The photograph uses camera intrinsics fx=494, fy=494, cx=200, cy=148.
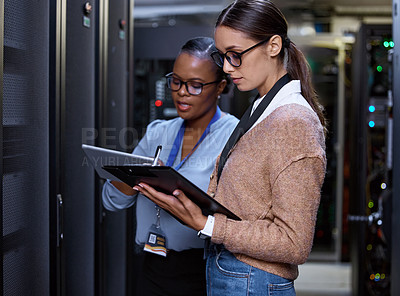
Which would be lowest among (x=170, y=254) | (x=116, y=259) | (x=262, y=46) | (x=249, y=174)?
(x=116, y=259)

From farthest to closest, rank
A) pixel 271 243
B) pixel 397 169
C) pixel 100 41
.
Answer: pixel 100 41, pixel 397 169, pixel 271 243

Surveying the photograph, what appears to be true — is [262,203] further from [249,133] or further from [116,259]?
[116,259]

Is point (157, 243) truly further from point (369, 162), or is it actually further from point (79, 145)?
point (369, 162)

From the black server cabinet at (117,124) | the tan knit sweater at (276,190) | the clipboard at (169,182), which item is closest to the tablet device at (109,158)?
the clipboard at (169,182)

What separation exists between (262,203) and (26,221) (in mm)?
953

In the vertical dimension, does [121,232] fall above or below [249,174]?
below

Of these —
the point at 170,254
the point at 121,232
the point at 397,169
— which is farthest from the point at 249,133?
the point at 121,232

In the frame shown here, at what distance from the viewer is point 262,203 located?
4.10 ft

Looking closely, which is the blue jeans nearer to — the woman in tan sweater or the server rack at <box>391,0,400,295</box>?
the woman in tan sweater

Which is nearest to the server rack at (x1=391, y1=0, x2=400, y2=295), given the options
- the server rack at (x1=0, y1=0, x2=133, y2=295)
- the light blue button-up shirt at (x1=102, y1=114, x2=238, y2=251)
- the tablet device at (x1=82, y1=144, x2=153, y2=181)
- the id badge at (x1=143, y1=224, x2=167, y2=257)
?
the light blue button-up shirt at (x1=102, y1=114, x2=238, y2=251)

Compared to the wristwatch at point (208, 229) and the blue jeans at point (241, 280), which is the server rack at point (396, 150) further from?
the wristwatch at point (208, 229)

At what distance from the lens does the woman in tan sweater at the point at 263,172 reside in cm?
118

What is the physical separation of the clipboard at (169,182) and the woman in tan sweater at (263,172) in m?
0.02

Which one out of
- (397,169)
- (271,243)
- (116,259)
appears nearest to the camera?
(271,243)
